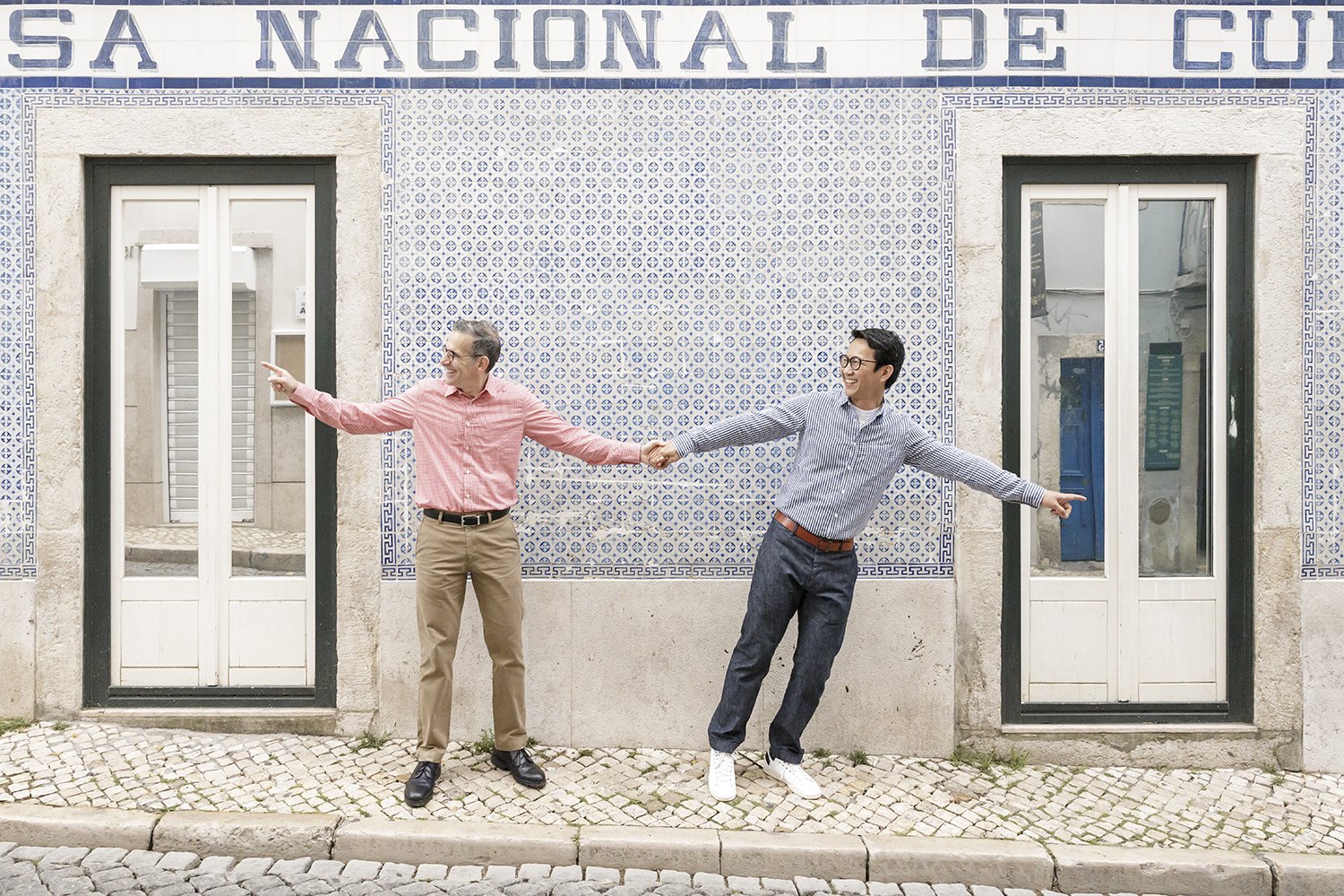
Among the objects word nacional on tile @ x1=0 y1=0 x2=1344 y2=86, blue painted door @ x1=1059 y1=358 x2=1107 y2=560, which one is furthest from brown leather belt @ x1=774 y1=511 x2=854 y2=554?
word nacional on tile @ x1=0 y1=0 x2=1344 y2=86

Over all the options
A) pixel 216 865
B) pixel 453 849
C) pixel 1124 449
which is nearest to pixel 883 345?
pixel 1124 449

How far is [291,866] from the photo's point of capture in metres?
3.66

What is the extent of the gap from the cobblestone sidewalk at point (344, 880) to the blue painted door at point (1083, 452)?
187 cm

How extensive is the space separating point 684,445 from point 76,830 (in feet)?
9.44

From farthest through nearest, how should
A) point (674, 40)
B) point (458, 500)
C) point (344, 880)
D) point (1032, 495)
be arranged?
point (674, 40), point (458, 500), point (1032, 495), point (344, 880)

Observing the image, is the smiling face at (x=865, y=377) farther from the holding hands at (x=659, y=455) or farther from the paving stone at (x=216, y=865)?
the paving stone at (x=216, y=865)

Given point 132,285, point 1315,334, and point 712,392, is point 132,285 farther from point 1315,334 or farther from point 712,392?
point 1315,334

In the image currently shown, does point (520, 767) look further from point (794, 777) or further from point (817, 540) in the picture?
point (817, 540)

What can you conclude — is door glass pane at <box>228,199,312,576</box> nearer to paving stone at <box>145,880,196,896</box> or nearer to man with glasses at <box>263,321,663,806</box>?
man with glasses at <box>263,321,663,806</box>

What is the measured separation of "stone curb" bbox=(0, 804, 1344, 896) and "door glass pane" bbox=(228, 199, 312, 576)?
1.46 metres

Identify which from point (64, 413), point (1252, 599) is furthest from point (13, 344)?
point (1252, 599)

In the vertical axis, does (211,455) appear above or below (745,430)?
below

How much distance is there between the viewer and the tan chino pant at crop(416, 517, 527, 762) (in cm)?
412

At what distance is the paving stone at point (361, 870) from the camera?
3.58m
